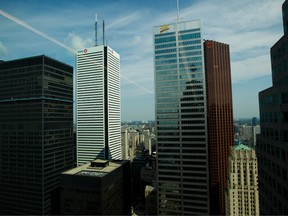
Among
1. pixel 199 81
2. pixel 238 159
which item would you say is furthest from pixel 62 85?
pixel 238 159

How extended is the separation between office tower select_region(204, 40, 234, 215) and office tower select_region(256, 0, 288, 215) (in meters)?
105

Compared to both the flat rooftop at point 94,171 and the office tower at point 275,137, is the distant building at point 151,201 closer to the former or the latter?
the flat rooftop at point 94,171

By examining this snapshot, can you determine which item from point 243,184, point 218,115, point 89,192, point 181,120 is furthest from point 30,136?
→ point 218,115

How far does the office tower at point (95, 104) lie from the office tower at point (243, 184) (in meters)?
79.7

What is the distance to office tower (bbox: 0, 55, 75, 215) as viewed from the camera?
335ft

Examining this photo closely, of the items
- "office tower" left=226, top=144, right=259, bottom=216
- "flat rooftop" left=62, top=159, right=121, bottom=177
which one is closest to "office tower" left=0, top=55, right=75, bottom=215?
"flat rooftop" left=62, top=159, right=121, bottom=177

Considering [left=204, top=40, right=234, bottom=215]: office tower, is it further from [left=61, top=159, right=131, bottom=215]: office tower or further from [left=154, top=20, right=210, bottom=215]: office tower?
[left=61, top=159, right=131, bottom=215]: office tower

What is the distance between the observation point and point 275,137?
97.9 feet

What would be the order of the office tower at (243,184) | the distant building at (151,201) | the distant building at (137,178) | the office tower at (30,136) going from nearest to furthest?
the office tower at (243,184)
the office tower at (30,136)
the distant building at (151,201)
the distant building at (137,178)

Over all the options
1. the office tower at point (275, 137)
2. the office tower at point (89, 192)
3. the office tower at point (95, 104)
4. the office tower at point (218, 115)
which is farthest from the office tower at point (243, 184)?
the office tower at point (95, 104)

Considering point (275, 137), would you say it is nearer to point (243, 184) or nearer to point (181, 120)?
point (181, 120)

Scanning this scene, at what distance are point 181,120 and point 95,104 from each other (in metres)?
78.3

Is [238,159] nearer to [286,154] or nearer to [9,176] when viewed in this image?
[286,154]

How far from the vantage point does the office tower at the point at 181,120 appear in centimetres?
7806
